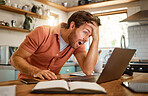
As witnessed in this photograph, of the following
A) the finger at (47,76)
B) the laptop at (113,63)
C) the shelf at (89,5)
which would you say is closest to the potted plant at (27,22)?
the shelf at (89,5)

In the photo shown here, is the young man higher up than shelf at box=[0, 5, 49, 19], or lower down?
lower down

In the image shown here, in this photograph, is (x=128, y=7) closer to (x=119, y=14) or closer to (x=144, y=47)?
(x=119, y=14)

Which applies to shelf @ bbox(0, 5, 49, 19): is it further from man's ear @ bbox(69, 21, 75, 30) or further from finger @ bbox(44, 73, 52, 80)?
finger @ bbox(44, 73, 52, 80)

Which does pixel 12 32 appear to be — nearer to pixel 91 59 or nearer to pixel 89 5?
pixel 89 5

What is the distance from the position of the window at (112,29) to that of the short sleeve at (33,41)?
3.52 m

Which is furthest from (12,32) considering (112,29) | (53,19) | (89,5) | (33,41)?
(112,29)

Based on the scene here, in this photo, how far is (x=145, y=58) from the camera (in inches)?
166

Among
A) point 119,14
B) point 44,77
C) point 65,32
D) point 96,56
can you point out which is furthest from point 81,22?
point 119,14

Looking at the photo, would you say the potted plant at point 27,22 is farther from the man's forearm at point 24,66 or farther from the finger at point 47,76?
the finger at point 47,76

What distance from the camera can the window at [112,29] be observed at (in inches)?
185

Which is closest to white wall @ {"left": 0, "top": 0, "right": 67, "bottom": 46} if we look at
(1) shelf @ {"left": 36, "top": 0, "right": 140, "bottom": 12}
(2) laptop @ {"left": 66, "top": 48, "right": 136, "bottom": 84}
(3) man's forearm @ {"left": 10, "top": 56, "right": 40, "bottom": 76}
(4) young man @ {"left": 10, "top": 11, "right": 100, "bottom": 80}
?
(1) shelf @ {"left": 36, "top": 0, "right": 140, "bottom": 12}

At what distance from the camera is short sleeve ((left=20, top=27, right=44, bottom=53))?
1.48 meters

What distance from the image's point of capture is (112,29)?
15.8ft

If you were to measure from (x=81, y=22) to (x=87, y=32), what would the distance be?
4.5 inches
